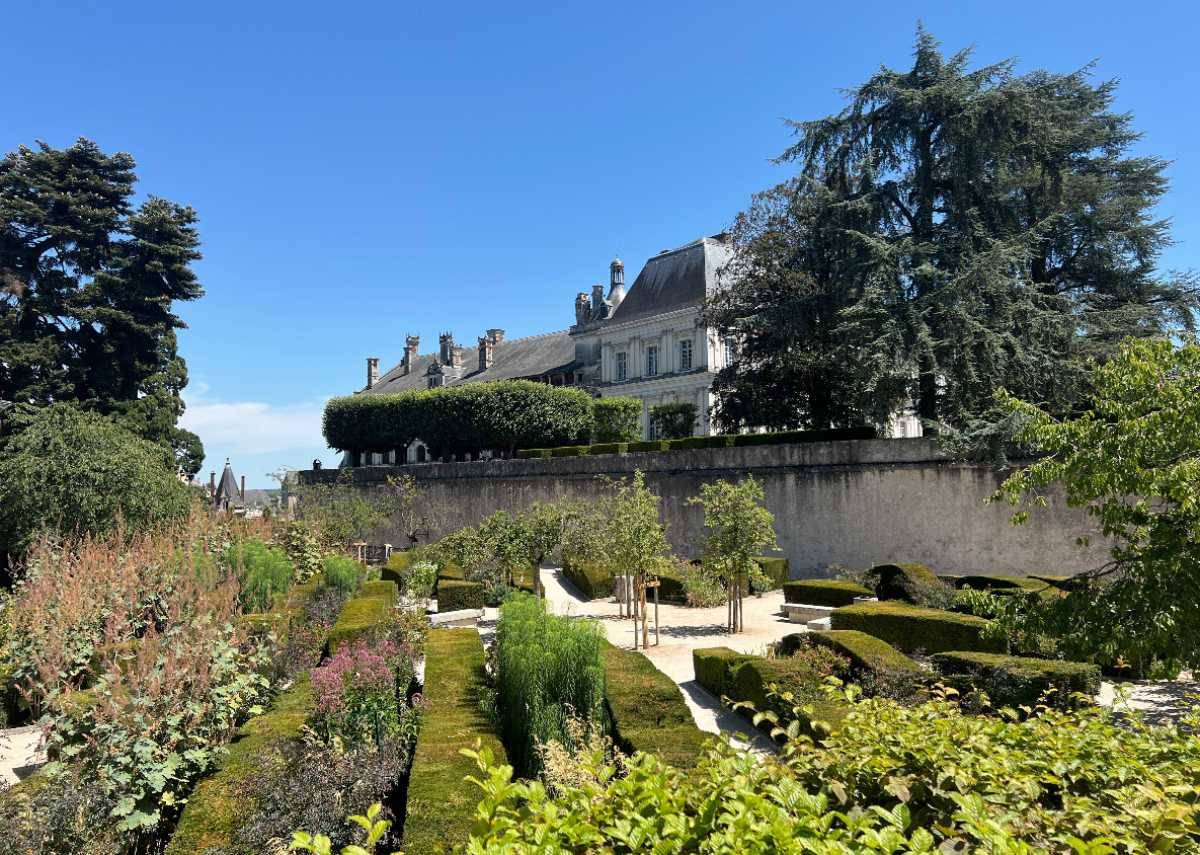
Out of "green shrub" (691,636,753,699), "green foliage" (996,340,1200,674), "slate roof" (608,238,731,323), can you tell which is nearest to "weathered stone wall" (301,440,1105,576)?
"green shrub" (691,636,753,699)

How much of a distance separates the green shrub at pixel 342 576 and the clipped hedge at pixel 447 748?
5961mm

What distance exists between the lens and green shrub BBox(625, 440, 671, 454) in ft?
85.0

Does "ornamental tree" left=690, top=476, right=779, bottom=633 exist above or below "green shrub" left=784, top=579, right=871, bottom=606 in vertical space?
above

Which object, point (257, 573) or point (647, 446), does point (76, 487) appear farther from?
point (647, 446)

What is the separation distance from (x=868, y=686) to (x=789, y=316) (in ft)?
46.7

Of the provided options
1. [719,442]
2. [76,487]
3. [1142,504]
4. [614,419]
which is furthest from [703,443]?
[1142,504]

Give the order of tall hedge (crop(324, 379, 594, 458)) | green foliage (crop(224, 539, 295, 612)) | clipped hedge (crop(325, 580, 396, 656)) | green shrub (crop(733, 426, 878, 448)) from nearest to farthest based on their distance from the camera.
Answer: clipped hedge (crop(325, 580, 396, 656)), green foliage (crop(224, 539, 295, 612)), green shrub (crop(733, 426, 878, 448)), tall hedge (crop(324, 379, 594, 458))

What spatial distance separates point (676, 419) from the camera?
31.6 metres

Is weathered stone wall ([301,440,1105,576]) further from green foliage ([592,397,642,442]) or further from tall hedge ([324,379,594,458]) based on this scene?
green foliage ([592,397,642,442])

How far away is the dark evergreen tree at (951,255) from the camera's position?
60.0 ft

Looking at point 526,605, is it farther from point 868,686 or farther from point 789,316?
point 789,316

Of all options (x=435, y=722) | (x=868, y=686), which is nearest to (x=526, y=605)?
(x=435, y=722)

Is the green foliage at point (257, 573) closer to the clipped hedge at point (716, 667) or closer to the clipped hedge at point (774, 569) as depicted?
the clipped hedge at point (716, 667)

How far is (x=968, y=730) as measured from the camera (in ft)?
11.2
